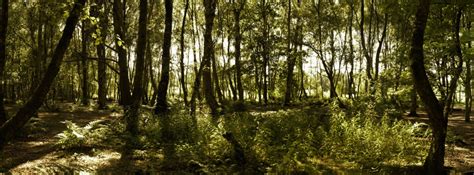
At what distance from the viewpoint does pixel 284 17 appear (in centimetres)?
3869

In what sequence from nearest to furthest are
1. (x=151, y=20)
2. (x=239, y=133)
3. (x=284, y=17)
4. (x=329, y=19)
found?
(x=239, y=133), (x=151, y=20), (x=329, y=19), (x=284, y=17)

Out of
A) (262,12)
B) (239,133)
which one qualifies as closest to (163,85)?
(239,133)

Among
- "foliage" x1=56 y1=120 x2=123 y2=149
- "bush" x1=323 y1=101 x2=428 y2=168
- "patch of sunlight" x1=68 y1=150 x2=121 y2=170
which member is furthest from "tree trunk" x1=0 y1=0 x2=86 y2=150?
"bush" x1=323 y1=101 x2=428 y2=168

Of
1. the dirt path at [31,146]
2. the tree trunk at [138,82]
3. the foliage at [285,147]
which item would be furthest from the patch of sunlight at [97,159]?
the tree trunk at [138,82]

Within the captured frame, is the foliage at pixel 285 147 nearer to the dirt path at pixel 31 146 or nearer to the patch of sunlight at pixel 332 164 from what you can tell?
the patch of sunlight at pixel 332 164

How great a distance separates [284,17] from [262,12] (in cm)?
951

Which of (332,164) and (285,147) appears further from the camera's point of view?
(285,147)

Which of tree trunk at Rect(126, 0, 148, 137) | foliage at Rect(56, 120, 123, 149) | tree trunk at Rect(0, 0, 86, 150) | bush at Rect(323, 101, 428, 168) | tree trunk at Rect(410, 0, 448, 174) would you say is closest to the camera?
tree trunk at Rect(0, 0, 86, 150)

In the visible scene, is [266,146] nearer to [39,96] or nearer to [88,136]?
[88,136]

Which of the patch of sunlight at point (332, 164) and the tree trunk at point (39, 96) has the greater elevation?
the tree trunk at point (39, 96)

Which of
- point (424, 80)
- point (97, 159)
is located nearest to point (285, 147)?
point (424, 80)

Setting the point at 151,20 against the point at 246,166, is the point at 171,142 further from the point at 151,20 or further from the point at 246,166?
the point at 151,20

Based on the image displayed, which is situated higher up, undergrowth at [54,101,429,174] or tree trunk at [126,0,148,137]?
tree trunk at [126,0,148,137]

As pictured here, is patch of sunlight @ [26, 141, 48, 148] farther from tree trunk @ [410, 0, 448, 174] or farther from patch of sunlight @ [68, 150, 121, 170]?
tree trunk @ [410, 0, 448, 174]
